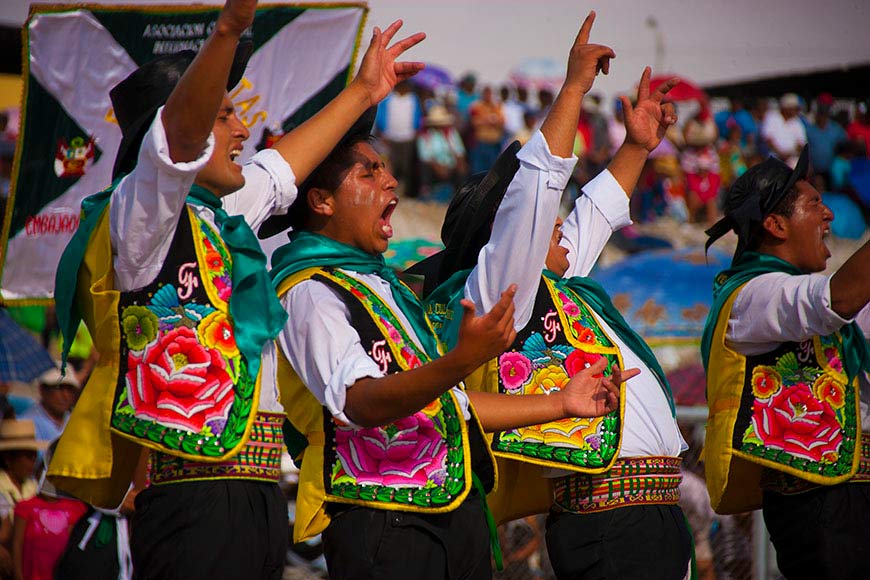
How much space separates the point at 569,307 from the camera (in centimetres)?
367

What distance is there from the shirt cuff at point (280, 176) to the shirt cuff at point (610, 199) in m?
1.24

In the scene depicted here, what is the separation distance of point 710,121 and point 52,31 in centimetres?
1381

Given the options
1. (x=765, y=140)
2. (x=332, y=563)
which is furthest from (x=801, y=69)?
(x=332, y=563)

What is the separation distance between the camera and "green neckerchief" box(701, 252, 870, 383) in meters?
4.06

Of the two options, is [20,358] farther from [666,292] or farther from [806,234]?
[806,234]

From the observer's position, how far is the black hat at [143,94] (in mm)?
2986

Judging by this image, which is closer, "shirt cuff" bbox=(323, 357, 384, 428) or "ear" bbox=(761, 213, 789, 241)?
"shirt cuff" bbox=(323, 357, 384, 428)

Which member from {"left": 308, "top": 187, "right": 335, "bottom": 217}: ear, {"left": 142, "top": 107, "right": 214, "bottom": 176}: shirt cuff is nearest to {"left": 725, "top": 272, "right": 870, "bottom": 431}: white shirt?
{"left": 308, "top": 187, "right": 335, "bottom": 217}: ear

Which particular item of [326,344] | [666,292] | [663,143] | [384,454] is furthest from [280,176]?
[663,143]

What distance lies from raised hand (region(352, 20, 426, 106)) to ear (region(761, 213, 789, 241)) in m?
1.64

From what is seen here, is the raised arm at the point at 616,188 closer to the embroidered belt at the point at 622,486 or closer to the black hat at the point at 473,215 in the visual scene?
the black hat at the point at 473,215

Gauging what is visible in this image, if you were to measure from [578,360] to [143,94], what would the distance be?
1.48 m

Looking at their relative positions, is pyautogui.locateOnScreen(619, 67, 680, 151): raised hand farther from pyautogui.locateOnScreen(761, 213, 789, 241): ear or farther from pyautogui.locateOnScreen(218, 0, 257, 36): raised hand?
pyautogui.locateOnScreen(218, 0, 257, 36): raised hand

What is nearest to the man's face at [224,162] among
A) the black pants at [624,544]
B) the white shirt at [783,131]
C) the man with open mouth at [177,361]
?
the man with open mouth at [177,361]
